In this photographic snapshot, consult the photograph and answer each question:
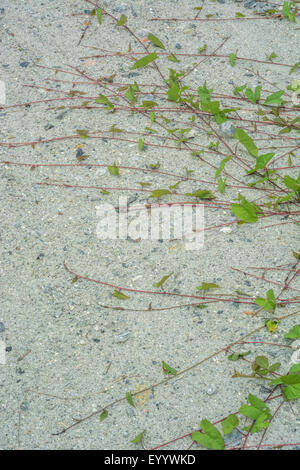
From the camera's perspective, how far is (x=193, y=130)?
2457 mm

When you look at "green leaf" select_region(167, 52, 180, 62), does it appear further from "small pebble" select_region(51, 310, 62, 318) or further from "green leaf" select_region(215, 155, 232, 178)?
"small pebble" select_region(51, 310, 62, 318)

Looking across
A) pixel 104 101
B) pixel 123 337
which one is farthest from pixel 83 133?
pixel 123 337

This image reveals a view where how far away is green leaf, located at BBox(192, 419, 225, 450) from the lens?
1.46 m

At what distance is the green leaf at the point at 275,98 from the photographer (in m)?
2.47

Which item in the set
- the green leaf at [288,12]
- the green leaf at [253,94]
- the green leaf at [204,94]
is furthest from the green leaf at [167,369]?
the green leaf at [288,12]

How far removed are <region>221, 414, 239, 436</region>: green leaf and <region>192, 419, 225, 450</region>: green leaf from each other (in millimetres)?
23

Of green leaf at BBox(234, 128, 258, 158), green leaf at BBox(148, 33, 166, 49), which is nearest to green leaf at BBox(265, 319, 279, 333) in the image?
green leaf at BBox(234, 128, 258, 158)

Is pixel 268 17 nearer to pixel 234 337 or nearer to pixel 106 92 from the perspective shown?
pixel 106 92

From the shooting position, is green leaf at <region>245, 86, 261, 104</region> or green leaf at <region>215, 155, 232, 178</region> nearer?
green leaf at <region>215, 155, 232, 178</region>

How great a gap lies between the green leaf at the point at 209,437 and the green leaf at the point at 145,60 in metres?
1.86

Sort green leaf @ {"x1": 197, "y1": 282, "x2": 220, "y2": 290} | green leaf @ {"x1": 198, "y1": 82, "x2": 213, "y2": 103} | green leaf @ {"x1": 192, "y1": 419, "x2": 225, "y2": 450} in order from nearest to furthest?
1. green leaf @ {"x1": 192, "y1": 419, "x2": 225, "y2": 450}
2. green leaf @ {"x1": 197, "y1": 282, "x2": 220, "y2": 290}
3. green leaf @ {"x1": 198, "y1": 82, "x2": 213, "y2": 103}

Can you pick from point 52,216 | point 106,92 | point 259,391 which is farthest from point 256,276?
point 106,92

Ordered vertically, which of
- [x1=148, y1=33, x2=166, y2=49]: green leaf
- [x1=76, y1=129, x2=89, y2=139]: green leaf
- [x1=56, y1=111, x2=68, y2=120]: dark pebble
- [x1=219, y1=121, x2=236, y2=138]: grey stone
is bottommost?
[x1=76, y1=129, x2=89, y2=139]: green leaf
